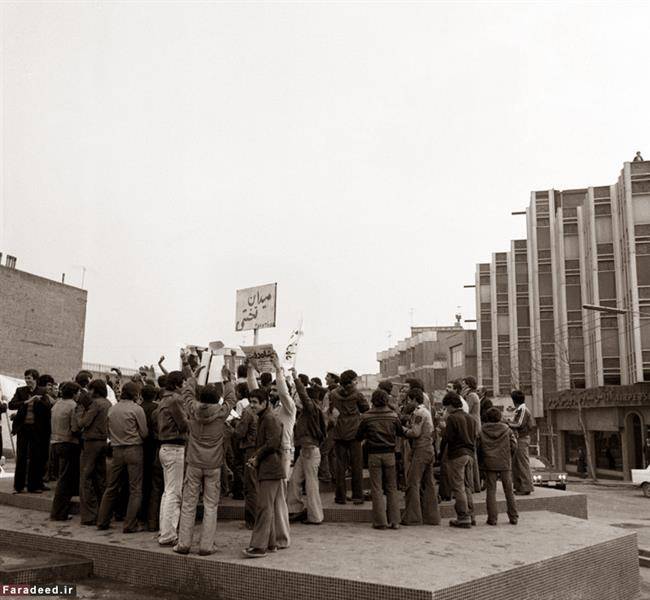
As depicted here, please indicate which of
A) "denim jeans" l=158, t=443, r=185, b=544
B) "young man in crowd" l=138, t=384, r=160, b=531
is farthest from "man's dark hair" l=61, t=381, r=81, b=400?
"denim jeans" l=158, t=443, r=185, b=544

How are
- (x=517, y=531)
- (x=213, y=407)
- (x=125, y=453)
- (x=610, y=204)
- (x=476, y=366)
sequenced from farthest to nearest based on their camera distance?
(x=476, y=366) < (x=610, y=204) < (x=517, y=531) < (x=125, y=453) < (x=213, y=407)

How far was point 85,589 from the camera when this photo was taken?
6.89 metres

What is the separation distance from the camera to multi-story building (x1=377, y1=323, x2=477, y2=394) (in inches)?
2239

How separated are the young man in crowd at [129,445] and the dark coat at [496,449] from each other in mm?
4814

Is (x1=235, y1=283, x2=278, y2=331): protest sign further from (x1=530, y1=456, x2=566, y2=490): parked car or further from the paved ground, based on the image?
(x1=530, y1=456, x2=566, y2=490): parked car

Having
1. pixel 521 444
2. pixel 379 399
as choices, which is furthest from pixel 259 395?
pixel 521 444

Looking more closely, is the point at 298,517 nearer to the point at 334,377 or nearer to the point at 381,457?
the point at 381,457

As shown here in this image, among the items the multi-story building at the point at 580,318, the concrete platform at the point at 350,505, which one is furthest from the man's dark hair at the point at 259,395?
the multi-story building at the point at 580,318

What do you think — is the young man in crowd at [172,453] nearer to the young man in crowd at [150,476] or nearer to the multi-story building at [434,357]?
the young man in crowd at [150,476]

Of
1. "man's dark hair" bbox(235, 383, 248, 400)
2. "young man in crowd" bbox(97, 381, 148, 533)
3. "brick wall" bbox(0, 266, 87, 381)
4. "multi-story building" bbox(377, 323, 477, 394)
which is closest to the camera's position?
"young man in crowd" bbox(97, 381, 148, 533)

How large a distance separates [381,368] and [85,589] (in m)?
83.1

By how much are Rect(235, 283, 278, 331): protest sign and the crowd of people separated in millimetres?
4107

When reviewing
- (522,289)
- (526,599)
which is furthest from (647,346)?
(526,599)

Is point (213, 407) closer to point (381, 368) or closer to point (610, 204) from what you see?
point (610, 204)
